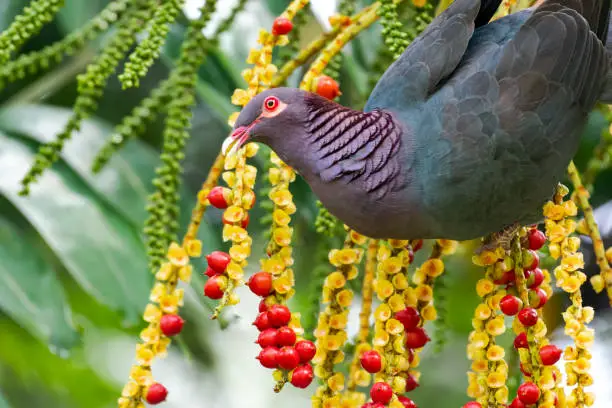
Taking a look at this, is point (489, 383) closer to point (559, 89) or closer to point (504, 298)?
point (504, 298)

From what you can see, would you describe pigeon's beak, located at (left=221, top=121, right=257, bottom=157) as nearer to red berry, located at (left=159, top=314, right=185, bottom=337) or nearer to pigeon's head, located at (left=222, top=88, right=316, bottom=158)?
pigeon's head, located at (left=222, top=88, right=316, bottom=158)

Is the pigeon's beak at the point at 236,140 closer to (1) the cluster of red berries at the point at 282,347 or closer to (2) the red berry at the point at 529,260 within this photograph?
(1) the cluster of red berries at the point at 282,347

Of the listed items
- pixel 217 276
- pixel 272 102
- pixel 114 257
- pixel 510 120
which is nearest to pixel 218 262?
pixel 217 276

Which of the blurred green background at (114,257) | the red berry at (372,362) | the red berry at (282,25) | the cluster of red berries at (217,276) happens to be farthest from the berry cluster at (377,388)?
the blurred green background at (114,257)

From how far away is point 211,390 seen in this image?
3.75 feet

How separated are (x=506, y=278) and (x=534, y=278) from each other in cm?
2

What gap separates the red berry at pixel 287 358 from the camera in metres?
0.47

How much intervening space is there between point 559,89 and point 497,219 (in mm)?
99

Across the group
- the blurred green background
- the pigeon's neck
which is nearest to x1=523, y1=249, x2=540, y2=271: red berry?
the pigeon's neck

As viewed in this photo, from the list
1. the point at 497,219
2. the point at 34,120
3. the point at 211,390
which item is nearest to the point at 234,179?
the point at 497,219

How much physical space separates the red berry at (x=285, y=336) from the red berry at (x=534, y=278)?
18 cm

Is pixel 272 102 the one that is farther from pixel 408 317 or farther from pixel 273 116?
pixel 408 317

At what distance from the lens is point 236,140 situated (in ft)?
1.61

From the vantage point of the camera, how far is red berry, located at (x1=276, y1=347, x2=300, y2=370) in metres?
0.47
